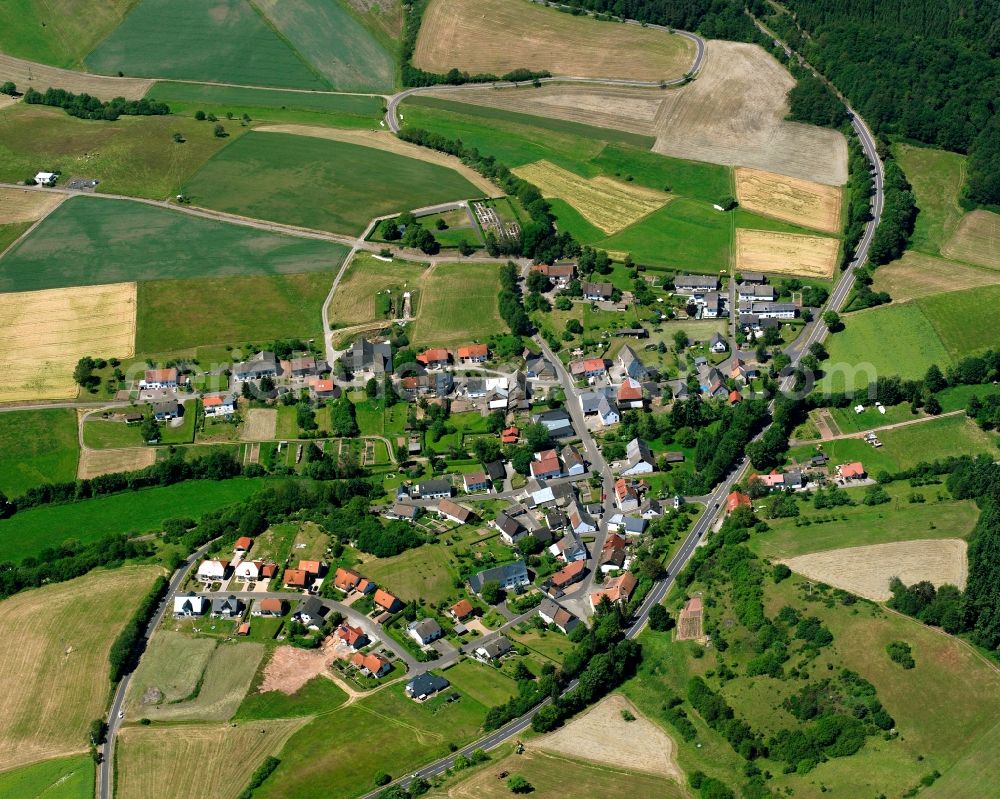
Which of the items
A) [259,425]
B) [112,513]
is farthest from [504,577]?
[112,513]

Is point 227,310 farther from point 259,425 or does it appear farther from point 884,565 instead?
point 884,565

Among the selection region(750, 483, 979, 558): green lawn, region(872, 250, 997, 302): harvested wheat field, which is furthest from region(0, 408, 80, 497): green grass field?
region(872, 250, 997, 302): harvested wheat field

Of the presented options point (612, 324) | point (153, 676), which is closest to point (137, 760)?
point (153, 676)

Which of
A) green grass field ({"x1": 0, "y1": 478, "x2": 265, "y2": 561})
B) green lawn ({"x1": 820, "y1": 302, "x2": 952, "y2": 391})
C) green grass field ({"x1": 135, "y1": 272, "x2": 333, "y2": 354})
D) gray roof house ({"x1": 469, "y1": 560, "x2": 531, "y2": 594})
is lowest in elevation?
green grass field ({"x1": 0, "y1": 478, "x2": 265, "y2": 561})

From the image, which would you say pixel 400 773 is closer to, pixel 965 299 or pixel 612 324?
pixel 612 324

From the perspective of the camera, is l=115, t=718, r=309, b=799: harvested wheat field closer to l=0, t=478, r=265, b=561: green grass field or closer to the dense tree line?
the dense tree line

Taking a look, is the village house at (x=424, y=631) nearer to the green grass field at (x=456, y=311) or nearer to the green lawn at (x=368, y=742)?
the green lawn at (x=368, y=742)
